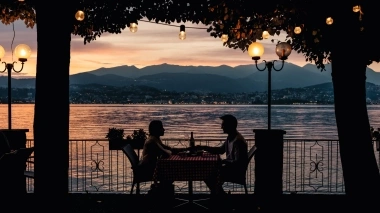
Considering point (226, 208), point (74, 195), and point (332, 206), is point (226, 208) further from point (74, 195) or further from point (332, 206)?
point (74, 195)

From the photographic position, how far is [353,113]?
642cm

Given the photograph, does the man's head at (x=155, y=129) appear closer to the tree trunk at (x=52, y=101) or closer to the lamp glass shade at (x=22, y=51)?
the tree trunk at (x=52, y=101)

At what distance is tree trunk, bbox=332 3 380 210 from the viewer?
251 inches

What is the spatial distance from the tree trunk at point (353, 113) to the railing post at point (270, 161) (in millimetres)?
2201

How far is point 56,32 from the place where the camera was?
16.9 ft

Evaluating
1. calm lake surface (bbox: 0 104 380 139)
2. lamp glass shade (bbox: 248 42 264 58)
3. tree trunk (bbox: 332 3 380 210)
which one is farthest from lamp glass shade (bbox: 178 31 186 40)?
calm lake surface (bbox: 0 104 380 139)

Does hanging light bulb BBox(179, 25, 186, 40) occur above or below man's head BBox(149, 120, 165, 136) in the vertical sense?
above

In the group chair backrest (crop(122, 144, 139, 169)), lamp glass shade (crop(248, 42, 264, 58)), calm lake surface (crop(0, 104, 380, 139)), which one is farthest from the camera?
calm lake surface (crop(0, 104, 380, 139))

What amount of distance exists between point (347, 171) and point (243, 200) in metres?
2.43

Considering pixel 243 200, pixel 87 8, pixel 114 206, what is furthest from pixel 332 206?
pixel 87 8

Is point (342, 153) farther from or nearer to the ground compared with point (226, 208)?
farther from the ground

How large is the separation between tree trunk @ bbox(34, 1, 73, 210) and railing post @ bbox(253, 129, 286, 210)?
165 inches

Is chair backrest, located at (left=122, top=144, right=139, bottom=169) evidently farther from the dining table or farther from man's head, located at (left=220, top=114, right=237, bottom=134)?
man's head, located at (left=220, top=114, right=237, bottom=134)

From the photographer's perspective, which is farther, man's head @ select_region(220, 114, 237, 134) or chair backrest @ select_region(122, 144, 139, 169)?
chair backrest @ select_region(122, 144, 139, 169)
